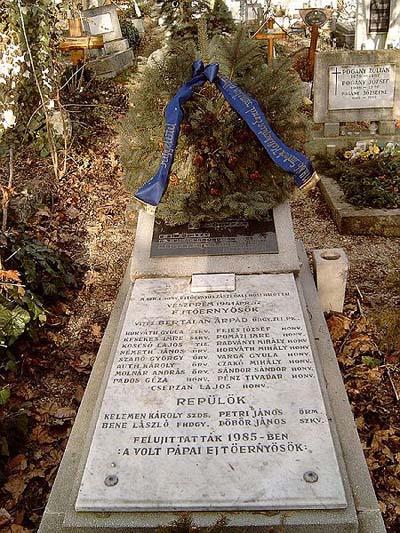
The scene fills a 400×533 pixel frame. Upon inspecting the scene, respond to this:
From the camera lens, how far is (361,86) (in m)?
7.40

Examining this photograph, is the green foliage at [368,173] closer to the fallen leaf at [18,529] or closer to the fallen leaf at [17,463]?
the fallen leaf at [17,463]

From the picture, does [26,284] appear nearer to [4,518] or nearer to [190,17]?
[4,518]

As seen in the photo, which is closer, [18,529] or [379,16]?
[18,529]

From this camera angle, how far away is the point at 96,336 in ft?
14.8

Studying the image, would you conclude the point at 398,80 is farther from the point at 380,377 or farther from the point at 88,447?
the point at 88,447

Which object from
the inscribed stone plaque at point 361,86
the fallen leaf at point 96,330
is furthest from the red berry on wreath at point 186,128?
the inscribed stone plaque at point 361,86

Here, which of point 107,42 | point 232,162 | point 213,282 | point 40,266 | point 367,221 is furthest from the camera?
point 107,42

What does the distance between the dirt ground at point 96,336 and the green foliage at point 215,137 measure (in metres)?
1.22

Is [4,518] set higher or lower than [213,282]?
lower

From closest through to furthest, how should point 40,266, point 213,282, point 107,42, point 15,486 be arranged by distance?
point 15,486 → point 213,282 → point 40,266 → point 107,42

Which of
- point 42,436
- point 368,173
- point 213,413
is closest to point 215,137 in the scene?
point 213,413

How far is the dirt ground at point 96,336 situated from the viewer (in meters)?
3.25

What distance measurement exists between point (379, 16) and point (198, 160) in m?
9.90

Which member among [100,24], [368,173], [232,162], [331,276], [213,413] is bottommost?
[368,173]
